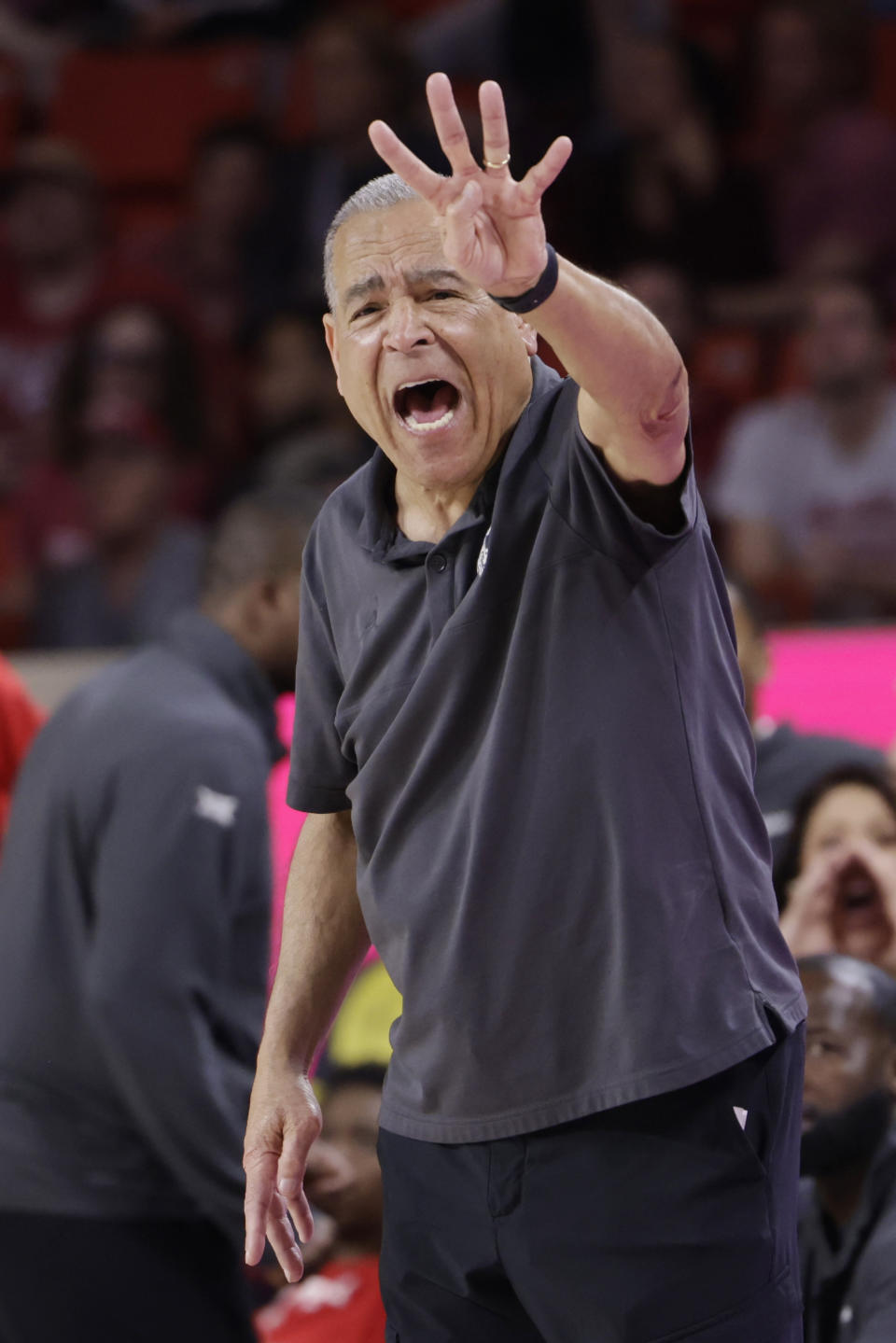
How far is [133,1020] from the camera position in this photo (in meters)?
2.70

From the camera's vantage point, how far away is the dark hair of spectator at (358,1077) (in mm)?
3729

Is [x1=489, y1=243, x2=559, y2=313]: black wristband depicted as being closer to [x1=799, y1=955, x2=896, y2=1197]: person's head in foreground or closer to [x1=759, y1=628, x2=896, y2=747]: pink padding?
[x1=799, y1=955, x2=896, y2=1197]: person's head in foreground

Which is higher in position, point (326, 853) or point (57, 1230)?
point (326, 853)

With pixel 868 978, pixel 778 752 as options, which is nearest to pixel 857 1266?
pixel 868 978

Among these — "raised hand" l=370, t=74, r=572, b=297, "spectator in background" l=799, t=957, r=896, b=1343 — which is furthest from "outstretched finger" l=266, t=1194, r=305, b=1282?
"spectator in background" l=799, t=957, r=896, b=1343

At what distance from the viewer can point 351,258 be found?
170 centimetres

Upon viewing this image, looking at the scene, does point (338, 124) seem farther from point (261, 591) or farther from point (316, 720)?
point (316, 720)

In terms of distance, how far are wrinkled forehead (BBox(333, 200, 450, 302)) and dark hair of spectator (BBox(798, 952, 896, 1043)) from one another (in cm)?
152

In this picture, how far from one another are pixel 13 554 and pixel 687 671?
4.92 metres

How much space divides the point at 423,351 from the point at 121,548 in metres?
4.49

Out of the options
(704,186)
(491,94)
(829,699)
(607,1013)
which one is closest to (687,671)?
(607,1013)

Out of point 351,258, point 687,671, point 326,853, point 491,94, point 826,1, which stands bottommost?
point 326,853

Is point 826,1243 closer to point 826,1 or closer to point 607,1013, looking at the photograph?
point 607,1013

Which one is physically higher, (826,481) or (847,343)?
(847,343)
